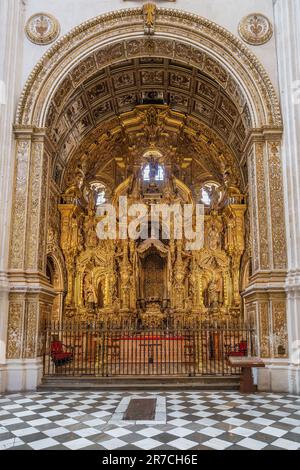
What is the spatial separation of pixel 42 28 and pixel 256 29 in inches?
240

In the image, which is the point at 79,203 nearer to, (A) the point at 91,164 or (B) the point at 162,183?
(A) the point at 91,164

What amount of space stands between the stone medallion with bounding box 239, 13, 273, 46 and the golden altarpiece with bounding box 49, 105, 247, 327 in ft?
19.9

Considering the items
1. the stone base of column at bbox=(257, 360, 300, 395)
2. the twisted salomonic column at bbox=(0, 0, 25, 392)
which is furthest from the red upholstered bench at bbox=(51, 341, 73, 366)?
the stone base of column at bbox=(257, 360, 300, 395)

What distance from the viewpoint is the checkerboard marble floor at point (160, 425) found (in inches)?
202

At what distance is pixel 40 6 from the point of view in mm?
11734

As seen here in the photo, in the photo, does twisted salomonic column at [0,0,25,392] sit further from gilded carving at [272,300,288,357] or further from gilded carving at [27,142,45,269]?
gilded carving at [272,300,288,357]

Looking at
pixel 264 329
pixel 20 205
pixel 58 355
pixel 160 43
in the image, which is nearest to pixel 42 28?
pixel 160 43

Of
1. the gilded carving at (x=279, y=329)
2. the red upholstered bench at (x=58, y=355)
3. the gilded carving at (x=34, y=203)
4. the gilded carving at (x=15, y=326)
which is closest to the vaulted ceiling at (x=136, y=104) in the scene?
the gilded carving at (x=34, y=203)

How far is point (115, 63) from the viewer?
13008mm

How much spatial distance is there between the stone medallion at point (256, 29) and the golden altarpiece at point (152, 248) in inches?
238

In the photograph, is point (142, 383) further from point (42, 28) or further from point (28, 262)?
point (42, 28)

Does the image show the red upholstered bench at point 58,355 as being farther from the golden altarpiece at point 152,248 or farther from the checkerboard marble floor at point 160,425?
the golden altarpiece at point 152,248

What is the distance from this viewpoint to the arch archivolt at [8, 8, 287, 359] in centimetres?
994
